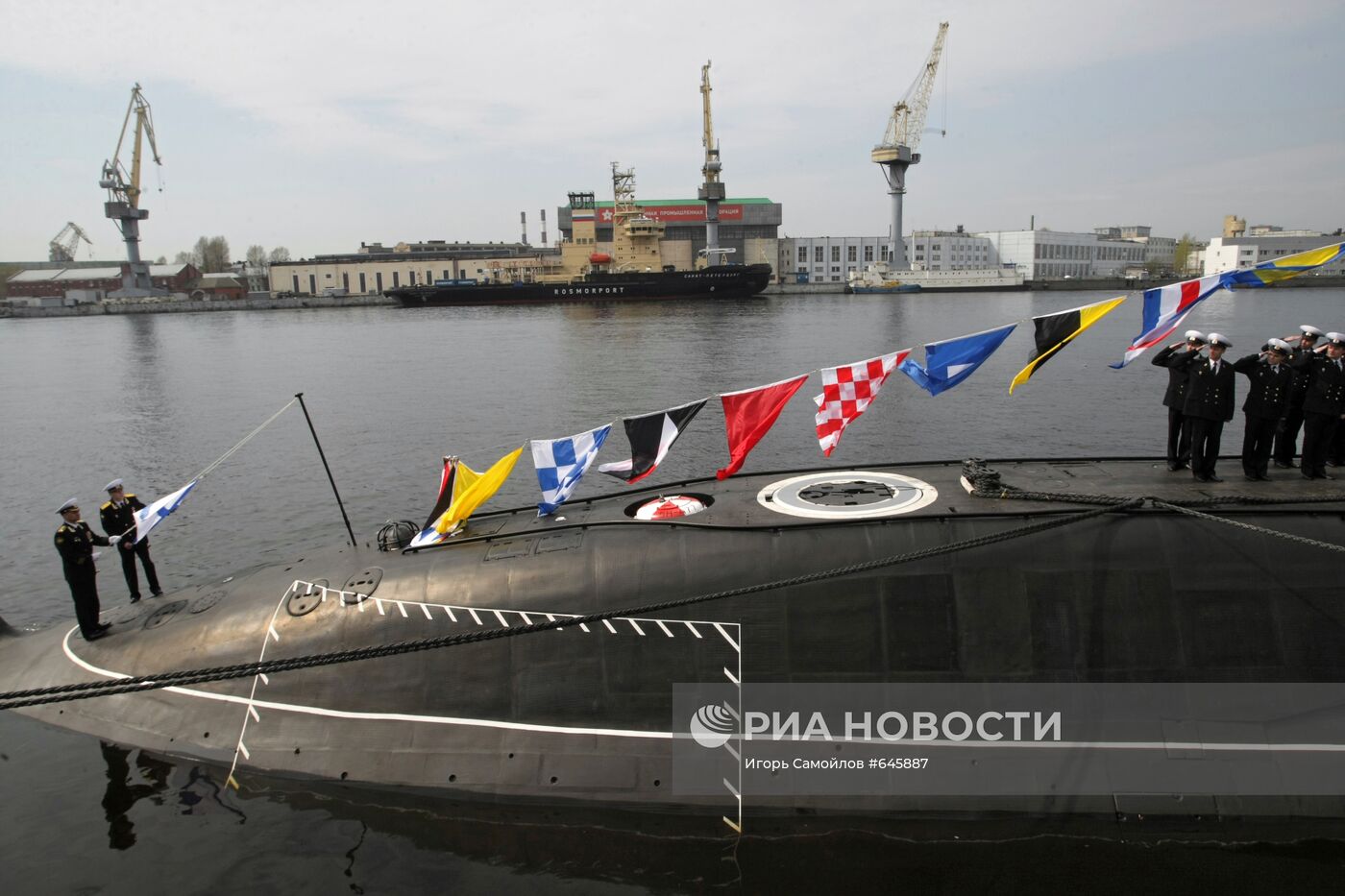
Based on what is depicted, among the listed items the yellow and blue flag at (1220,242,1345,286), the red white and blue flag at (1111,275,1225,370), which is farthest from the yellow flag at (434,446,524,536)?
the yellow and blue flag at (1220,242,1345,286)

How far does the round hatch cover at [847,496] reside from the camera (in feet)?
31.7

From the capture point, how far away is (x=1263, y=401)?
10.2 metres

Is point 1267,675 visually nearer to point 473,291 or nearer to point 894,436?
point 894,436

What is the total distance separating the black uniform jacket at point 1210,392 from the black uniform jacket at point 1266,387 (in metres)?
0.21

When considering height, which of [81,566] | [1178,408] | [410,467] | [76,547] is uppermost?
[1178,408]

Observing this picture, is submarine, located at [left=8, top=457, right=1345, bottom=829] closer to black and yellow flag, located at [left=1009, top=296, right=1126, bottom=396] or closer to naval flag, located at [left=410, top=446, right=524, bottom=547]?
naval flag, located at [left=410, top=446, right=524, bottom=547]

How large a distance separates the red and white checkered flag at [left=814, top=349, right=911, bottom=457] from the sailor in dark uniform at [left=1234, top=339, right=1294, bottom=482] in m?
4.29

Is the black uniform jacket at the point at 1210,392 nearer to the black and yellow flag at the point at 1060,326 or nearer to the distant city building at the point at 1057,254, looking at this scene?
the black and yellow flag at the point at 1060,326

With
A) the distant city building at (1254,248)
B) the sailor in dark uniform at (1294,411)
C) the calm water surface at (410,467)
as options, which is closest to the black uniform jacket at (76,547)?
the calm water surface at (410,467)

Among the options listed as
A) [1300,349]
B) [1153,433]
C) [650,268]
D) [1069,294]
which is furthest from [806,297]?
[1300,349]

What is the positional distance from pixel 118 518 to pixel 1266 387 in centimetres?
1629

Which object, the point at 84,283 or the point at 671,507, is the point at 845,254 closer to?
the point at 84,283

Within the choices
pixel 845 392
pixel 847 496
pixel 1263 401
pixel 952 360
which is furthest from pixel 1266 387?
pixel 847 496

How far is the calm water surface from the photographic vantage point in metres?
8.51
